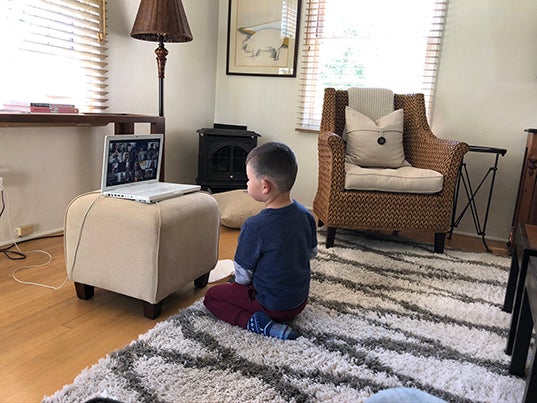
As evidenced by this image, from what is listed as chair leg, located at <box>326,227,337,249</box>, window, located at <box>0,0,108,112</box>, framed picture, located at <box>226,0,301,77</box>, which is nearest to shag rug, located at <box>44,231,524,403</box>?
chair leg, located at <box>326,227,337,249</box>

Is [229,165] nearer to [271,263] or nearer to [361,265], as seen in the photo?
[361,265]

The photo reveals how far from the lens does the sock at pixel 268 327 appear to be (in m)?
1.36

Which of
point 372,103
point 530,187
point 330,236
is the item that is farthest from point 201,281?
point 530,187

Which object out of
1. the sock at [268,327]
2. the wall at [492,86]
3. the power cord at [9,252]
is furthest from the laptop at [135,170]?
the wall at [492,86]

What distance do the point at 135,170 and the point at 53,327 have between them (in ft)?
2.10

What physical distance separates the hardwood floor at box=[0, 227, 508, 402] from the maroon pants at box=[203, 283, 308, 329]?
0.63ft

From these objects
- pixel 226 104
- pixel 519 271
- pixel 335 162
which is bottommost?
pixel 519 271

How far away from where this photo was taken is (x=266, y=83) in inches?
142

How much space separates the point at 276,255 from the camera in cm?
135

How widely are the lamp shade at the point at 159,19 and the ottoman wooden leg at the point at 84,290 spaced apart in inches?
62.1

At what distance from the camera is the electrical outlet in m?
2.21

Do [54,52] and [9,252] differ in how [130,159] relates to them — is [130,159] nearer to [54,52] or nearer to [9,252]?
[9,252]

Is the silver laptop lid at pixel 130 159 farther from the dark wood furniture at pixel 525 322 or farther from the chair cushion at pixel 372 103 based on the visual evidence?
the chair cushion at pixel 372 103

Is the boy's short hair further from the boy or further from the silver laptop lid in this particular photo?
the silver laptop lid
